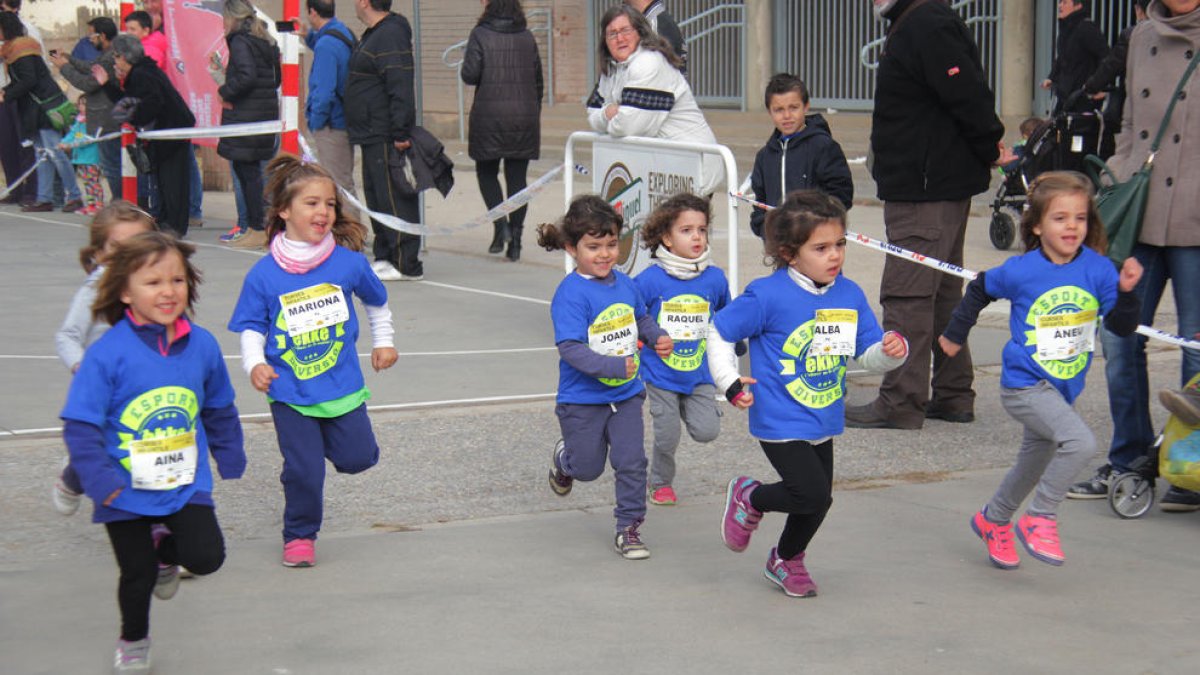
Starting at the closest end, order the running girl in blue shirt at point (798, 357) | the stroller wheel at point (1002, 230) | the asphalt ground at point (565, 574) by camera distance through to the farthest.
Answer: the asphalt ground at point (565, 574), the running girl in blue shirt at point (798, 357), the stroller wheel at point (1002, 230)

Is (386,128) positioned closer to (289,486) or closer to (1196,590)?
(289,486)

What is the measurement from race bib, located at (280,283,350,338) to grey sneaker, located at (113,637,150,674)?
1274mm

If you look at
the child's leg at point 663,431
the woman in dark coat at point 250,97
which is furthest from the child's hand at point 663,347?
the woman in dark coat at point 250,97

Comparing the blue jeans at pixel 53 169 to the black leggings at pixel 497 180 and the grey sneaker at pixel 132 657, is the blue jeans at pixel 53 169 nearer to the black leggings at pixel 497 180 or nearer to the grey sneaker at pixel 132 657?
the black leggings at pixel 497 180

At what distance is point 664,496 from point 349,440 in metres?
1.38

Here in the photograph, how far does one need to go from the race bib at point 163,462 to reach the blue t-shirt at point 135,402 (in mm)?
12

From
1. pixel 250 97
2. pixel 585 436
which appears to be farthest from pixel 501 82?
pixel 585 436

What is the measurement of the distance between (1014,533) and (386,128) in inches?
273

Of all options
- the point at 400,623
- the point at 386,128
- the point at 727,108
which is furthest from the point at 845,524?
the point at 727,108

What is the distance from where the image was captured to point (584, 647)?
4.50 meters

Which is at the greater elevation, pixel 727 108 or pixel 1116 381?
pixel 727 108

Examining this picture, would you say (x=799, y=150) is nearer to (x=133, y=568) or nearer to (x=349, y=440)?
(x=349, y=440)

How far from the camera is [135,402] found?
13.9 ft

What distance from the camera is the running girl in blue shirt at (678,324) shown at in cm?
602
